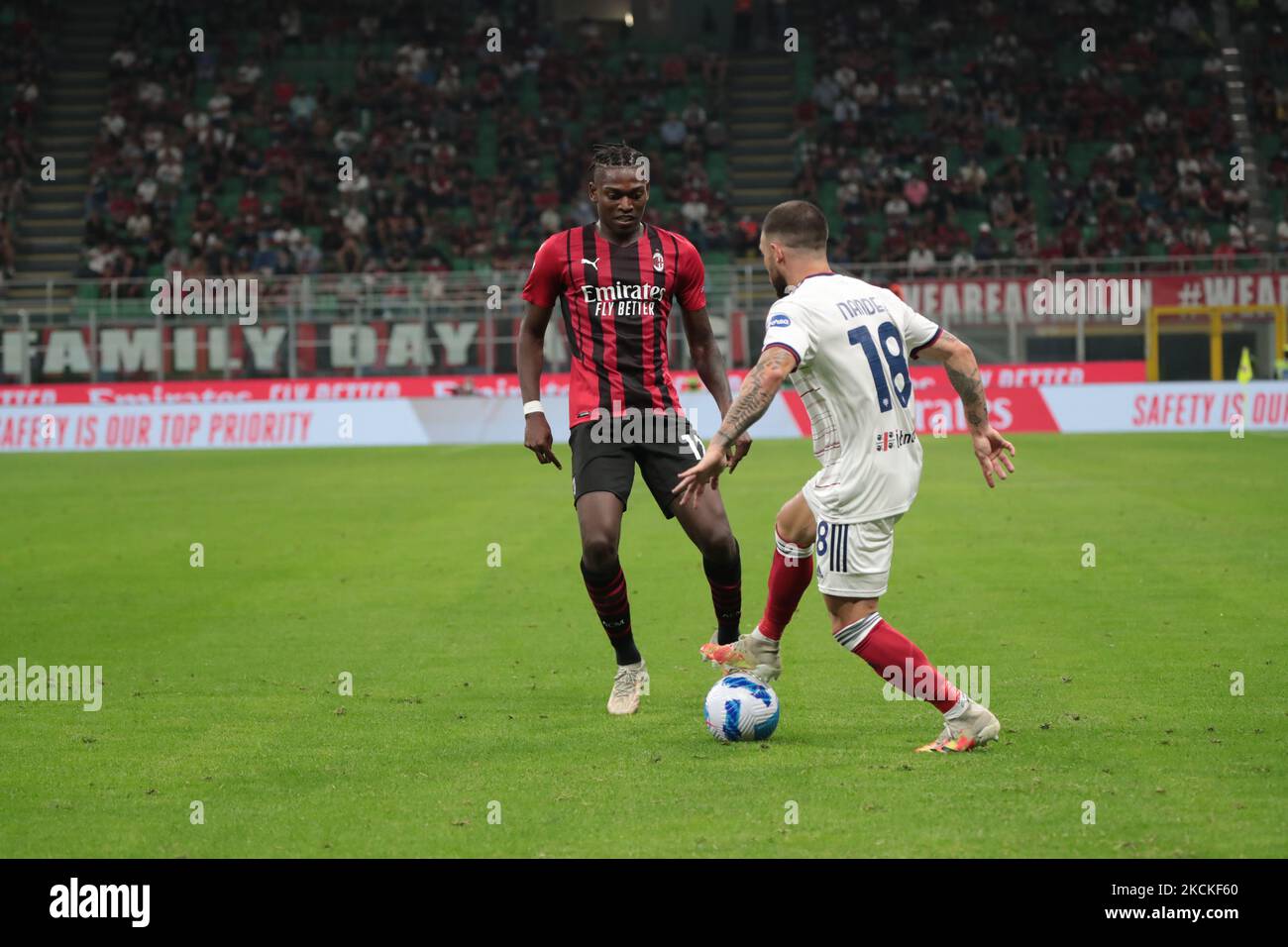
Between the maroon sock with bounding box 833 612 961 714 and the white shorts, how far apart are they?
131 millimetres

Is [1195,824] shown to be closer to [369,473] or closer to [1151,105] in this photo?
[369,473]

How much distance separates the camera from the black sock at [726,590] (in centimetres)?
767

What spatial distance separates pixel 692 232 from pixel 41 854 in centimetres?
3435

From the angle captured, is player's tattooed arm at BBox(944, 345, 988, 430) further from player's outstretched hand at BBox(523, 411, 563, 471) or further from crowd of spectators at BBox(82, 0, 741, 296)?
crowd of spectators at BBox(82, 0, 741, 296)

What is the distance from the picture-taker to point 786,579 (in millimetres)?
7414

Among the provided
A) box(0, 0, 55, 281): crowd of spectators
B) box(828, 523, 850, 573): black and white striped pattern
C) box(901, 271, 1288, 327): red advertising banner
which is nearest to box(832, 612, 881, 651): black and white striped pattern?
A: box(828, 523, 850, 573): black and white striped pattern

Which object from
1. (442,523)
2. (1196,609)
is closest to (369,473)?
(442,523)

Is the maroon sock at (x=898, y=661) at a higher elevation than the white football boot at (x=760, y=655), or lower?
higher

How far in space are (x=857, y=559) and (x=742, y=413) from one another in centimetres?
77

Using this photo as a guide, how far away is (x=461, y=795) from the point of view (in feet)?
19.8
